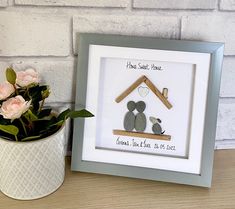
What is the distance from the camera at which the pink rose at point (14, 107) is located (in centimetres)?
68

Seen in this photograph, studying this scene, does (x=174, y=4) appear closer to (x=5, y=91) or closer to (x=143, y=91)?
(x=143, y=91)

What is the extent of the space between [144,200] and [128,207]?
1.4 inches

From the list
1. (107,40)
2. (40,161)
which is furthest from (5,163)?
(107,40)

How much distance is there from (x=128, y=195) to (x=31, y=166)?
189 millimetres

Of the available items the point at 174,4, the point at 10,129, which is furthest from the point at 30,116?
the point at 174,4

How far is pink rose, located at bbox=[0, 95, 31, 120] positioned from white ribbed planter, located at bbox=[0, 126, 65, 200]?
0.18 ft

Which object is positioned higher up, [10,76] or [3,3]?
[3,3]

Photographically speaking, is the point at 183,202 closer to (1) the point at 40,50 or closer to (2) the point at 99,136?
(2) the point at 99,136

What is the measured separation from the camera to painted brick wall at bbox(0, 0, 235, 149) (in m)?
0.77

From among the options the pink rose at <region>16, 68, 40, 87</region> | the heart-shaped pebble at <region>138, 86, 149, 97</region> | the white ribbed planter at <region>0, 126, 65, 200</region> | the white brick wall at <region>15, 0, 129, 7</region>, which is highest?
the white brick wall at <region>15, 0, 129, 7</region>

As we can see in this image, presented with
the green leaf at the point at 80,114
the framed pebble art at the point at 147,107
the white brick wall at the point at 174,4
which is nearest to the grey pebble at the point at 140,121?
the framed pebble art at the point at 147,107

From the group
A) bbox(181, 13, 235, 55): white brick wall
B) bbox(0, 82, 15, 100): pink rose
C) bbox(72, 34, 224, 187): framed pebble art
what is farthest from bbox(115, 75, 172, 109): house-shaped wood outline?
bbox(0, 82, 15, 100): pink rose

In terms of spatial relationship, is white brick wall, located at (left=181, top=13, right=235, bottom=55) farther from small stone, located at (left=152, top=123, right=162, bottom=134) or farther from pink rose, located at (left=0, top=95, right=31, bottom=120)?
pink rose, located at (left=0, top=95, right=31, bottom=120)

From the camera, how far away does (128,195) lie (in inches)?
30.1
